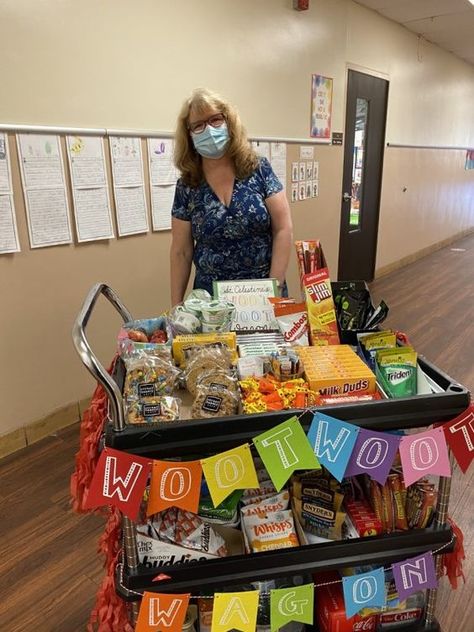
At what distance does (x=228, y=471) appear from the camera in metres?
0.90

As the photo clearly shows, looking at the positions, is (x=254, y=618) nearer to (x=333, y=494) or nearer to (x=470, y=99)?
(x=333, y=494)

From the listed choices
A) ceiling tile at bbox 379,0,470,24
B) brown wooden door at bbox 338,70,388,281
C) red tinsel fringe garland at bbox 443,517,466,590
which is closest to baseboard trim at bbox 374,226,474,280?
brown wooden door at bbox 338,70,388,281

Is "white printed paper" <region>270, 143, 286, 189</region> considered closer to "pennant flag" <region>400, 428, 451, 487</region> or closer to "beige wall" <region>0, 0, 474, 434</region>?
"beige wall" <region>0, 0, 474, 434</region>

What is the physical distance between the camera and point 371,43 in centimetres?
472

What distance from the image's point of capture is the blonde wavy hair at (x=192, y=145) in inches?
64.1

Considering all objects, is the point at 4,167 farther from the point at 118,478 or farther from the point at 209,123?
the point at 118,478

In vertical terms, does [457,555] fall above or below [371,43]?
below

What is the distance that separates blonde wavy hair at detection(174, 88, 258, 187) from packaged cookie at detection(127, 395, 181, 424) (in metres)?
1.01

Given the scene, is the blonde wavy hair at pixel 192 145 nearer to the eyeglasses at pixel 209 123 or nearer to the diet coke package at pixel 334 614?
the eyeglasses at pixel 209 123

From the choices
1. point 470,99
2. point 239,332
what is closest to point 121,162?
point 239,332

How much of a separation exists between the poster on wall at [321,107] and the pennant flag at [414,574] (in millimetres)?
3614

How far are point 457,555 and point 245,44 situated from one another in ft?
10.2

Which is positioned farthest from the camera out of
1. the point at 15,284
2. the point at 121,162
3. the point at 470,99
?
the point at 470,99

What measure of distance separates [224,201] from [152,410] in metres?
0.97
